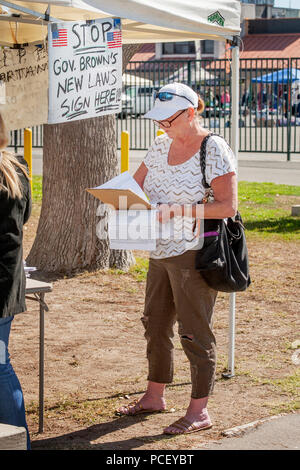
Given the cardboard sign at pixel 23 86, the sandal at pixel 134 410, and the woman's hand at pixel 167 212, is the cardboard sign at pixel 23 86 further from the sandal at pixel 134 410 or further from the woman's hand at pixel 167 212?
the sandal at pixel 134 410

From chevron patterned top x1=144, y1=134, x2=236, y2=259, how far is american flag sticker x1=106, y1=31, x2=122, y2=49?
2.93 feet

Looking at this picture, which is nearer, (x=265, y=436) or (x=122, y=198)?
(x=122, y=198)

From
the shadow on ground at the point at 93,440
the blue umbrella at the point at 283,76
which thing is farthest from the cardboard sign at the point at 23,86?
the blue umbrella at the point at 283,76

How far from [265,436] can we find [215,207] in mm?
1310

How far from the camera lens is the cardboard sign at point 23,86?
16.2ft

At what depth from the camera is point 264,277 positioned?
8102 millimetres

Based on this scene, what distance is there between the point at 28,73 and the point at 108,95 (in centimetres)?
77

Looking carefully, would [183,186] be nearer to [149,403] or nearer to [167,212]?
[167,212]

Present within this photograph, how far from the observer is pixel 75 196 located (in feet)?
26.4

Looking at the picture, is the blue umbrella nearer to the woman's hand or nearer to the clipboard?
the woman's hand

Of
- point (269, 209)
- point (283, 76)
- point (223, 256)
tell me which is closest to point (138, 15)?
point (223, 256)

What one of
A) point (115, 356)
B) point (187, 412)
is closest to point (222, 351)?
point (115, 356)

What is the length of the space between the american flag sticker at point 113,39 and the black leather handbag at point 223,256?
38.6 inches

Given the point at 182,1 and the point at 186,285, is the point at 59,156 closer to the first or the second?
the point at 182,1
